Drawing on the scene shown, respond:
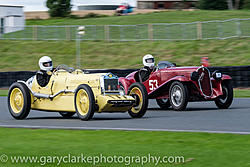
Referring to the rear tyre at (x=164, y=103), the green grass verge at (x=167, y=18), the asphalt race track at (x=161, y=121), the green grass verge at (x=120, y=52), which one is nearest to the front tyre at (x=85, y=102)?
the asphalt race track at (x=161, y=121)

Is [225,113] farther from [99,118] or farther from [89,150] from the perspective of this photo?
[89,150]

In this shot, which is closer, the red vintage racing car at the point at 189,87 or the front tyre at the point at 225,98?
the red vintage racing car at the point at 189,87

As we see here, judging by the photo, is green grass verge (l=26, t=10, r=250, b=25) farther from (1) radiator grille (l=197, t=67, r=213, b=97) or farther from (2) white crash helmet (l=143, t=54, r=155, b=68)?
(1) radiator grille (l=197, t=67, r=213, b=97)

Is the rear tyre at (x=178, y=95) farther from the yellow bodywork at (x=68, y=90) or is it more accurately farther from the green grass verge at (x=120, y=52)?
the green grass verge at (x=120, y=52)

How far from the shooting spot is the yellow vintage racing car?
1227cm

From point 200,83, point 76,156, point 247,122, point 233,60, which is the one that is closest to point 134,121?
point 247,122

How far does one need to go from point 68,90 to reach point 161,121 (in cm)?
219

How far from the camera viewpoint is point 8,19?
162ft

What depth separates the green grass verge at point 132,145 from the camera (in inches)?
293

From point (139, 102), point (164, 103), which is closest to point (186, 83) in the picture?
point (164, 103)

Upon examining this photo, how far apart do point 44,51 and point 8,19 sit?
9.59 metres

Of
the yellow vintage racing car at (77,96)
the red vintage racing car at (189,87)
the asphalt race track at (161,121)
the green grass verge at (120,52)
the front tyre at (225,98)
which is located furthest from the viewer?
the green grass verge at (120,52)

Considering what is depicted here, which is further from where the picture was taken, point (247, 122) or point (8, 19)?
point (8, 19)

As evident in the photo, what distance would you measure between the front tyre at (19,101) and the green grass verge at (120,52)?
18578 millimetres
